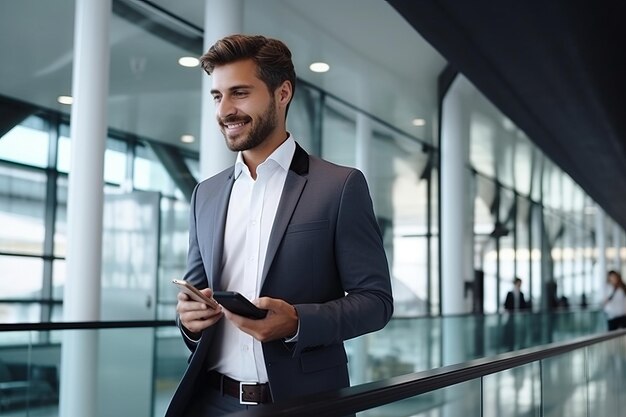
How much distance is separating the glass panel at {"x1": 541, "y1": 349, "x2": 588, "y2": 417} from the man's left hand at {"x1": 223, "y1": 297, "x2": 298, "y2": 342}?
263cm

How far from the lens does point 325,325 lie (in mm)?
1824

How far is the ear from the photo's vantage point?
2.00 m

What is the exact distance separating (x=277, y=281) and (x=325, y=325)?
16cm

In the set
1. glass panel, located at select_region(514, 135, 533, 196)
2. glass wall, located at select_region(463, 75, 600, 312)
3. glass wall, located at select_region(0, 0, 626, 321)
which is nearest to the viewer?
glass wall, located at select_region(0, 0, 626, 321)

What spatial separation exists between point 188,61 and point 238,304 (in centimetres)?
808

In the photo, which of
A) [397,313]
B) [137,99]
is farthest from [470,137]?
[137,99]

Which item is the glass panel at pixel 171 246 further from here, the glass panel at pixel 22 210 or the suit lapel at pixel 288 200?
the suit lapel at pixel 288 200

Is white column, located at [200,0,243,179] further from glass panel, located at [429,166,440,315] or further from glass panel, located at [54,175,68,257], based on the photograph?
glass panel, located at [429,166,440,315]

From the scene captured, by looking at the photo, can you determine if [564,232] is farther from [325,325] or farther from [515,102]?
[325,325]

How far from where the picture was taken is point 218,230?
2.00 m

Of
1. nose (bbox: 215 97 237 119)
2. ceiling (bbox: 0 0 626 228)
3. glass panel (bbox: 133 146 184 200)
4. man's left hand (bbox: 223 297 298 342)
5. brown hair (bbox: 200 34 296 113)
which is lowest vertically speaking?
man's left hand (bbox: 223 297 298 342)

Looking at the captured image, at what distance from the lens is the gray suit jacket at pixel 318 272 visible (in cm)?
188

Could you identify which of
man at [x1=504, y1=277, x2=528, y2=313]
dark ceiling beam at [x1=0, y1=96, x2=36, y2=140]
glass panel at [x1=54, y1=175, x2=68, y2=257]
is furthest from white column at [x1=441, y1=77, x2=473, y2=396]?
dark ceiling beam at [x1=0, y1=96, x2=36, y2=140]

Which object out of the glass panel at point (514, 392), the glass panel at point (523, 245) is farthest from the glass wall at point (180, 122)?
the glass panel at point (523, 245)
